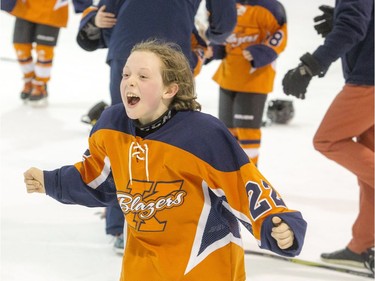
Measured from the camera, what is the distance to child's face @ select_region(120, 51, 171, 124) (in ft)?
5.66

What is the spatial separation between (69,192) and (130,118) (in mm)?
285

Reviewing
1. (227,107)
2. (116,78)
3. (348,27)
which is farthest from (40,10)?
(348,27)

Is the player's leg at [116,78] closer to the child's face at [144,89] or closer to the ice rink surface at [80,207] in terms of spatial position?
the ice rink surface at [80,207]

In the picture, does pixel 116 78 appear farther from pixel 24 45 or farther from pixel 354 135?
pixel 24 45

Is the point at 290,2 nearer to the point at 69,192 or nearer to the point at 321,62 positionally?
the point at 321,62

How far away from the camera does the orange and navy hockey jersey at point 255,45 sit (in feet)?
10.3

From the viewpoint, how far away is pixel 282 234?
61.4 inches

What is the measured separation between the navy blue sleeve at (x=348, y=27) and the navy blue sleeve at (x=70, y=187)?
3.12 feet

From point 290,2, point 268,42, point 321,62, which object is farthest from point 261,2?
point 290,2

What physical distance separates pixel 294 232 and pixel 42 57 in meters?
3.85

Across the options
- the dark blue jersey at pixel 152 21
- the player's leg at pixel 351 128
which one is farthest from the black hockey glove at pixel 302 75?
the dark blue jersey at pixel 152 21

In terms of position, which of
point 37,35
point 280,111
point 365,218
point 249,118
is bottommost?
point 280,111

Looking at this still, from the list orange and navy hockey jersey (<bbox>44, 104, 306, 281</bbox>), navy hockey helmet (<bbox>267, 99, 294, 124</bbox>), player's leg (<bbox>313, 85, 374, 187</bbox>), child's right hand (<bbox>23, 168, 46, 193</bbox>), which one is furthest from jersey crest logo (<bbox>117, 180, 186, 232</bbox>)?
navy hockey helmet (<bbox>267, 99, 294, 124</bbox>)

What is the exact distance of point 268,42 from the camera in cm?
317
